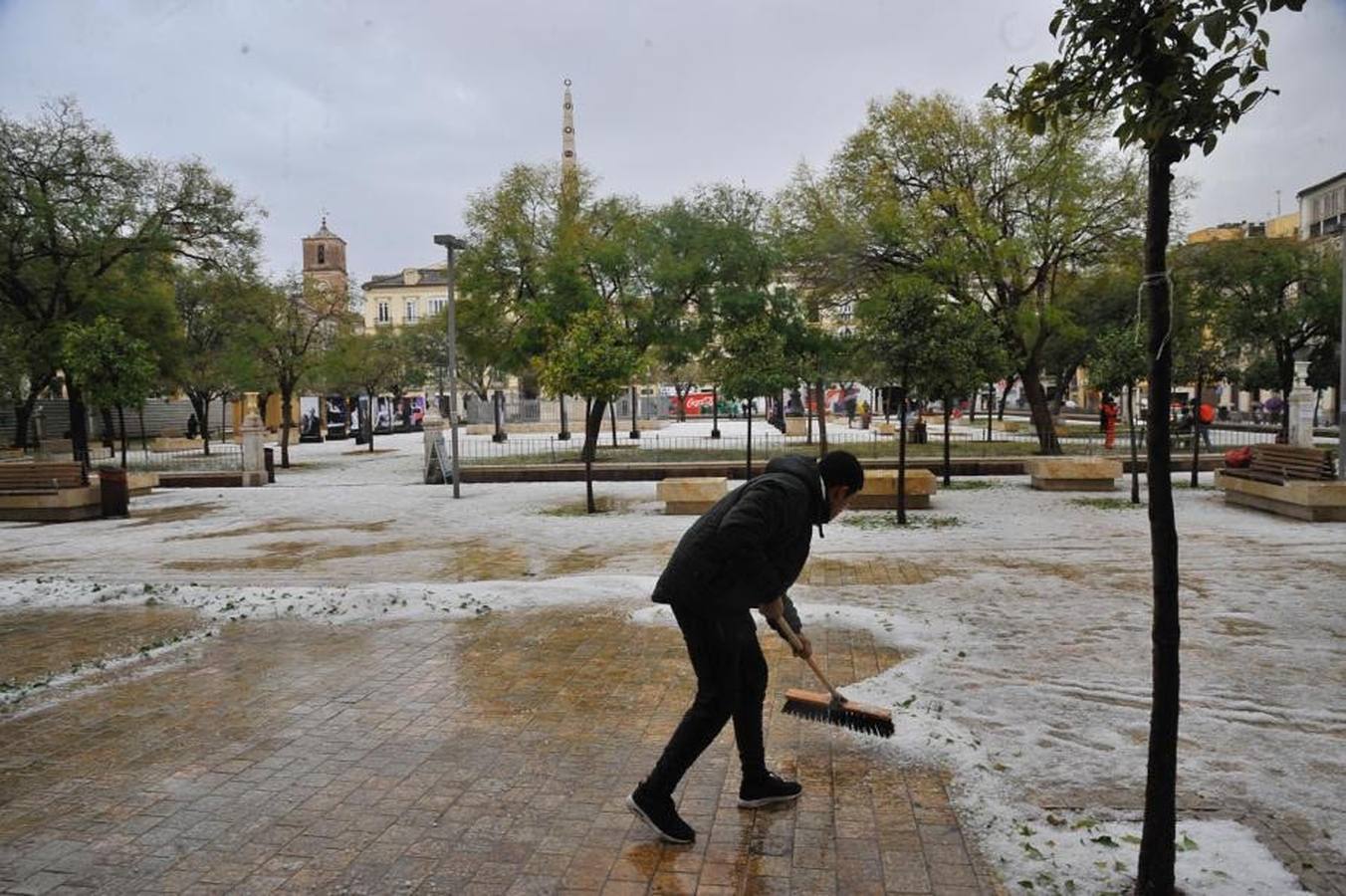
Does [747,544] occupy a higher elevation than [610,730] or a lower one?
higher

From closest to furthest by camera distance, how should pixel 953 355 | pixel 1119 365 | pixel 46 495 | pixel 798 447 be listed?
pixel 953 355 < pixel 46 495 < pixel 1119 365 < pixel 798 447

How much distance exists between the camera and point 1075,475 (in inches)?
671

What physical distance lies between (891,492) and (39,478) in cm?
1427

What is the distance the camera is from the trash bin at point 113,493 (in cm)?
1616

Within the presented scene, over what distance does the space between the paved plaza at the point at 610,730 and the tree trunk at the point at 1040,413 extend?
14.3 metres

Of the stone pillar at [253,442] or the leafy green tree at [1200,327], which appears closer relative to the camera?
the leafy green tree at [1200,327]

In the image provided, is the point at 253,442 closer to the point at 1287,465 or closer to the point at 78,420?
the point at 78,420

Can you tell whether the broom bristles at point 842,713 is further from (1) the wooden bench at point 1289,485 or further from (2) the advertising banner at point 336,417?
(2) the advertising banner at point 336,417

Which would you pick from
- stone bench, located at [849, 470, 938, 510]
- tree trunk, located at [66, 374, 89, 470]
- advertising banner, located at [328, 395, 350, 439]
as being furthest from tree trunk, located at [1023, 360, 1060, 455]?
advertising banner, located at [328, 395, 350, 439]

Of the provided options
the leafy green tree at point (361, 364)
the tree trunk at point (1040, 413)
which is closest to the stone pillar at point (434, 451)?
the leafy green tree at point (361, 364)

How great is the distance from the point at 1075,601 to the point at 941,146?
18766 millimetres

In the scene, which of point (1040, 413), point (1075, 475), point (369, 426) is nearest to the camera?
point (1075, 475)

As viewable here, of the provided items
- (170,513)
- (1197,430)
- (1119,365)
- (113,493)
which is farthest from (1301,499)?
(113,493)

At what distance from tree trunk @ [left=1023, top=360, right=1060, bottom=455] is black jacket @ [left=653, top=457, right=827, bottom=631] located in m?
22.2
